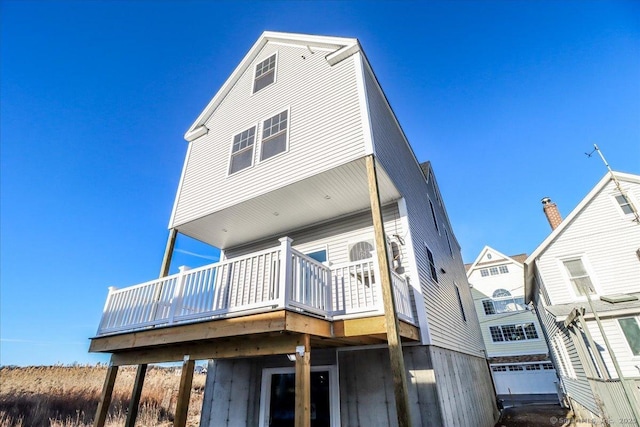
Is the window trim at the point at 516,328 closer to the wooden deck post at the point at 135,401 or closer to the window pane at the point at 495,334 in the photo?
the window pane at the point at 495,334

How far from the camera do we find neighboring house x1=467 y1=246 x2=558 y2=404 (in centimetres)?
2131

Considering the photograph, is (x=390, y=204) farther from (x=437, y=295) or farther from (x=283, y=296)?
(x=283, y=296)

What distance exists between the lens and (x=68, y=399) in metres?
12.4

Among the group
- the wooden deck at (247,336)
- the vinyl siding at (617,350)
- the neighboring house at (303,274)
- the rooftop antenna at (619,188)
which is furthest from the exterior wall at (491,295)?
the wooden deck at (247,336)

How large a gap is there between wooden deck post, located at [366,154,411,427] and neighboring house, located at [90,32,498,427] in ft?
0.07

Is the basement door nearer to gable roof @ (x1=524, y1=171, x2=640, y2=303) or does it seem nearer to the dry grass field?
A: the dry grass field

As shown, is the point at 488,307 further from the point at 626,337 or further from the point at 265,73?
the point at 265,73

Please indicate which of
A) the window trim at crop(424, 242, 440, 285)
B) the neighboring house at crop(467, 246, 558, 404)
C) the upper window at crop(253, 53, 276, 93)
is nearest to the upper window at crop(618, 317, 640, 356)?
the window trim at crop(424, 242, 440, 285)

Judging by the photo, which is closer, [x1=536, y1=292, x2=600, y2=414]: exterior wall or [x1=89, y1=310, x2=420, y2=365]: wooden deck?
[x1=89, y1=310, x2=420, y2=365]: wooden deck

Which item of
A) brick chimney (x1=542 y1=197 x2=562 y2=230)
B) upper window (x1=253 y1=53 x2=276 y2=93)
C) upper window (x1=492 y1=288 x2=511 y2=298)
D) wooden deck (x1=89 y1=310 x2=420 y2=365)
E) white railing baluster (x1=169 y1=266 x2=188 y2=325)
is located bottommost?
wooden deck (x1=89 y1=310 x2=420 y2=365)

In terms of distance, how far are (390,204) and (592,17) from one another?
12350 mm

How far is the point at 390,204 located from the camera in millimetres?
7516

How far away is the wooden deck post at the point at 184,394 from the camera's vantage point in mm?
4707

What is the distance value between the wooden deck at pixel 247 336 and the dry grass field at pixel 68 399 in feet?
28.8
